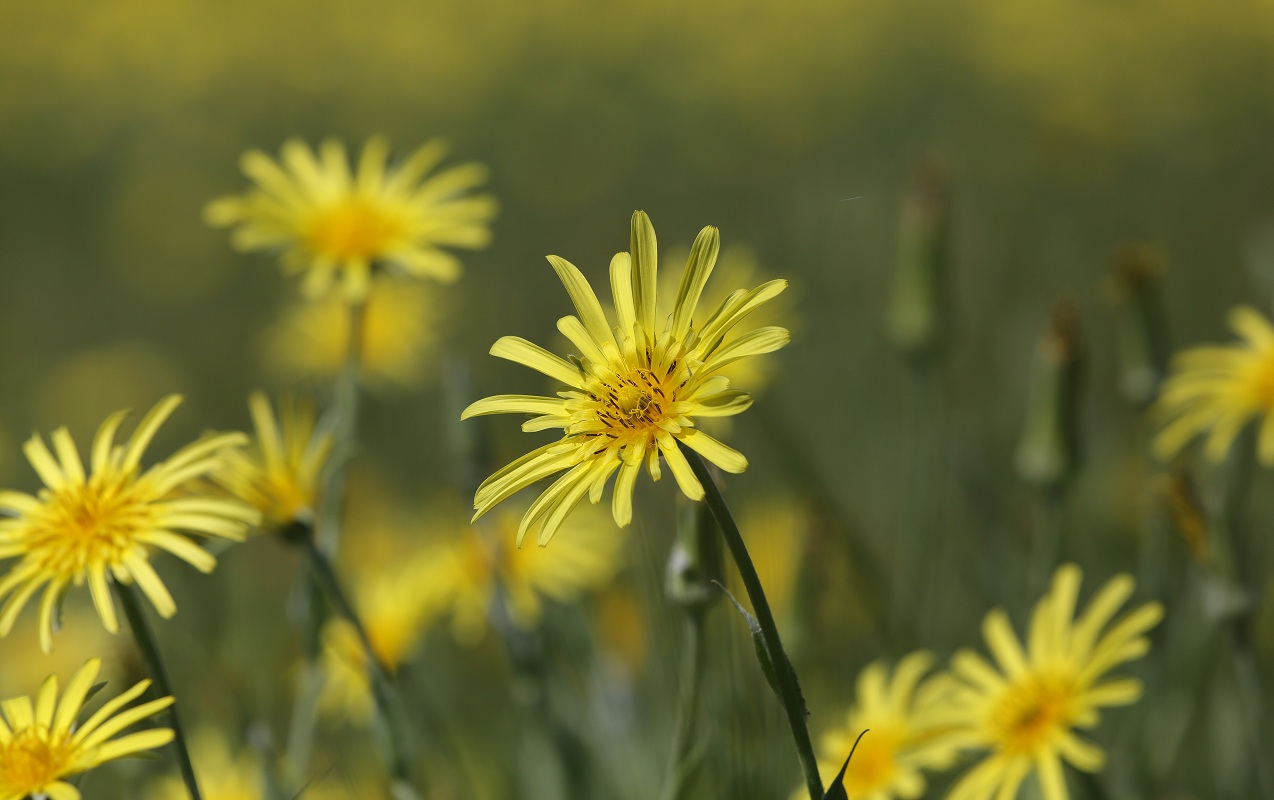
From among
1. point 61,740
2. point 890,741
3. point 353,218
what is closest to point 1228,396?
point 890,741

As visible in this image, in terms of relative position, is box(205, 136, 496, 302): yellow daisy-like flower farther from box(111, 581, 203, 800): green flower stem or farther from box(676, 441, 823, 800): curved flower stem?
box(676, 441, 823, 800): curved flower stem

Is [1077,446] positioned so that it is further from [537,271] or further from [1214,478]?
[537,271]

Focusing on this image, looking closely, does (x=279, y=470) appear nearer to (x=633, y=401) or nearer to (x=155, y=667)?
(x=155, y=667)

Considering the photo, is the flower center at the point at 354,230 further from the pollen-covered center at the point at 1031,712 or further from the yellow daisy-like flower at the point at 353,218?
the pollen-covered center at the point at 1031,712

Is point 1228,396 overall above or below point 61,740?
above

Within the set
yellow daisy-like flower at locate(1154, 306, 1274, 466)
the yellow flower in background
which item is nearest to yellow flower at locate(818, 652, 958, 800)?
yellow daisy-like flower at locate(1154, 306, 1274, 466)
